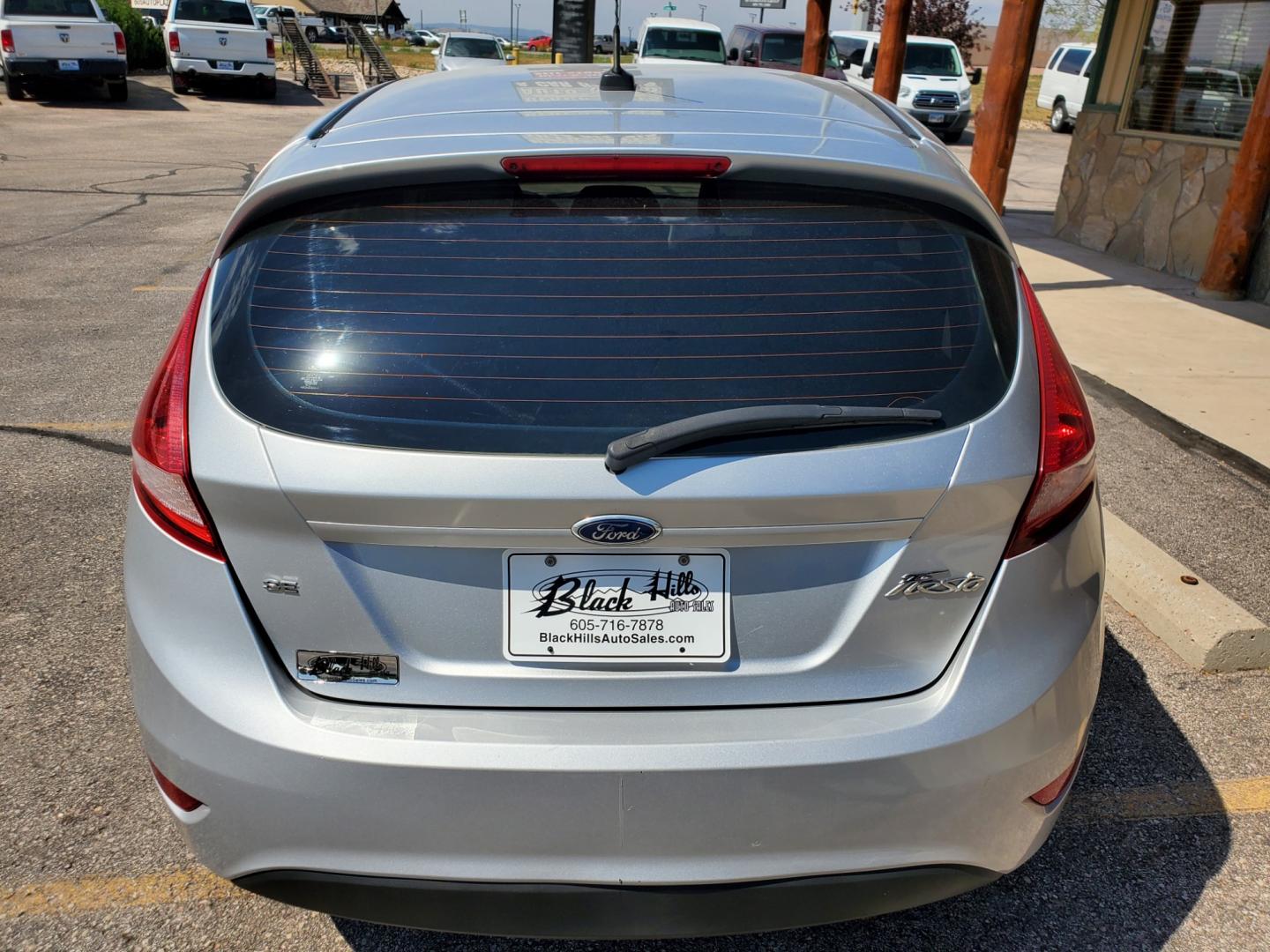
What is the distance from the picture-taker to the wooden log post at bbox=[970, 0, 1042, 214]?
886 centimetres

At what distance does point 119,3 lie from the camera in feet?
98.6

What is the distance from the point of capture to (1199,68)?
9.44 metres

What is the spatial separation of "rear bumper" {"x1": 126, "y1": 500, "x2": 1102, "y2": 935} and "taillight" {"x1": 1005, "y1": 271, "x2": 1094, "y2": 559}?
0.18 feet

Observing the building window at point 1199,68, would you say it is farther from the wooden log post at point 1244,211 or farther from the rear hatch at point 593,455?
the rear hatch at point 593,455

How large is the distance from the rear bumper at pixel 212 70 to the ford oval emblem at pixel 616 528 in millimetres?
26340

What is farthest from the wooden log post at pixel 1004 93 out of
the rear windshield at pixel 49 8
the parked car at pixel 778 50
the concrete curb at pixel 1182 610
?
the rear windshield at pixel 49 8

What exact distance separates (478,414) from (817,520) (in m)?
0.60

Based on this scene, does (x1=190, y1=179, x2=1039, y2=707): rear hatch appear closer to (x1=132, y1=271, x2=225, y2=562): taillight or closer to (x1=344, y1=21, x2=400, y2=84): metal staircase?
(x1=132, y1=271, x2=225, y2=562): taillight

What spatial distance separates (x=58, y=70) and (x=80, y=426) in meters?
20.0

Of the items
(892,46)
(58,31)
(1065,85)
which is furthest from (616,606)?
(1065,85)

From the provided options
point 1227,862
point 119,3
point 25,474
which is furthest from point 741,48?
point 1227,862

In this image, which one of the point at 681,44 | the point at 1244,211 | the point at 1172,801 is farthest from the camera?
the point at 681,44

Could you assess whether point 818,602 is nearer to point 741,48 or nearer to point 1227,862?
point 1227,862

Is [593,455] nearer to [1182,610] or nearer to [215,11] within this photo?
[1182,610]
